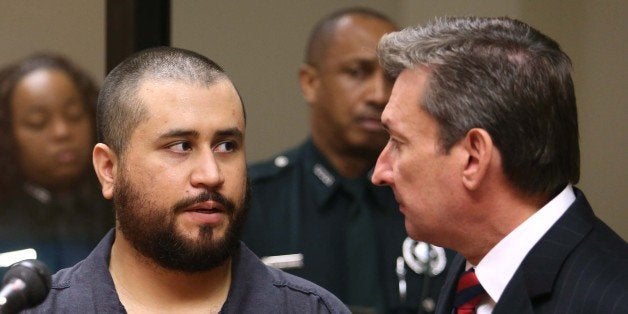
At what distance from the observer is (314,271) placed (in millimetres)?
3803

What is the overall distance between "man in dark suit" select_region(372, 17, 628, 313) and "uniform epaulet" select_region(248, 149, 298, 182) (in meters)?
1.24

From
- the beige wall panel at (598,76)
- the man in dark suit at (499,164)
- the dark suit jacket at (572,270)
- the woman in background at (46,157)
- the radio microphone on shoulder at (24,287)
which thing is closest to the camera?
the radio microphone on shoulder at (24,287)

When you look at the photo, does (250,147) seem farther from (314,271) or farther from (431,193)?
(431,193)

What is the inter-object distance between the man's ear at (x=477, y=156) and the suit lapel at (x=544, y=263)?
18 cm

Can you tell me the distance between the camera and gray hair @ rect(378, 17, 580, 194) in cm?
250

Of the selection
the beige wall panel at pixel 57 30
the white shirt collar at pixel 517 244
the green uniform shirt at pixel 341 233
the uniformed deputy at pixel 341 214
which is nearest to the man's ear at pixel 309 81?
the uniformed deputy at pixel 341 214

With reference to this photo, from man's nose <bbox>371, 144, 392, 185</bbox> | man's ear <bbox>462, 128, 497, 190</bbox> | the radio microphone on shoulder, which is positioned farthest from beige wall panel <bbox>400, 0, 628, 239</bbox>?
the radio microphone on shoulder

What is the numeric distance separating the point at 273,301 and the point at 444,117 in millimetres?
557

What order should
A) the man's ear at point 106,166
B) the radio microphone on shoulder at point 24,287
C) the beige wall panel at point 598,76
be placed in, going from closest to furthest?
the radio microphone on shoulder at point 24,287, the man's ear at point 106,166, the beige wall panel at point 598,76

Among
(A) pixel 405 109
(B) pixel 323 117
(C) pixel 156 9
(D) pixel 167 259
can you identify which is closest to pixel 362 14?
(B) pixel 323 117

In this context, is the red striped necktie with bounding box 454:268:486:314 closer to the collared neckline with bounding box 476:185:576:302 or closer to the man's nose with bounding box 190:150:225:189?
the collared neckline with bounding box 476:185:576:302

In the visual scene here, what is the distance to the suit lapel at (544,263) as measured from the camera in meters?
2.46

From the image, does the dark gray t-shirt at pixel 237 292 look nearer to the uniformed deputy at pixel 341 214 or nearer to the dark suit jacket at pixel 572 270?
the dark suit jacket at pixel 572 270

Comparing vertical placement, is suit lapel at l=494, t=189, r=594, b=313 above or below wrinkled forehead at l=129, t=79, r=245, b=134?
below
